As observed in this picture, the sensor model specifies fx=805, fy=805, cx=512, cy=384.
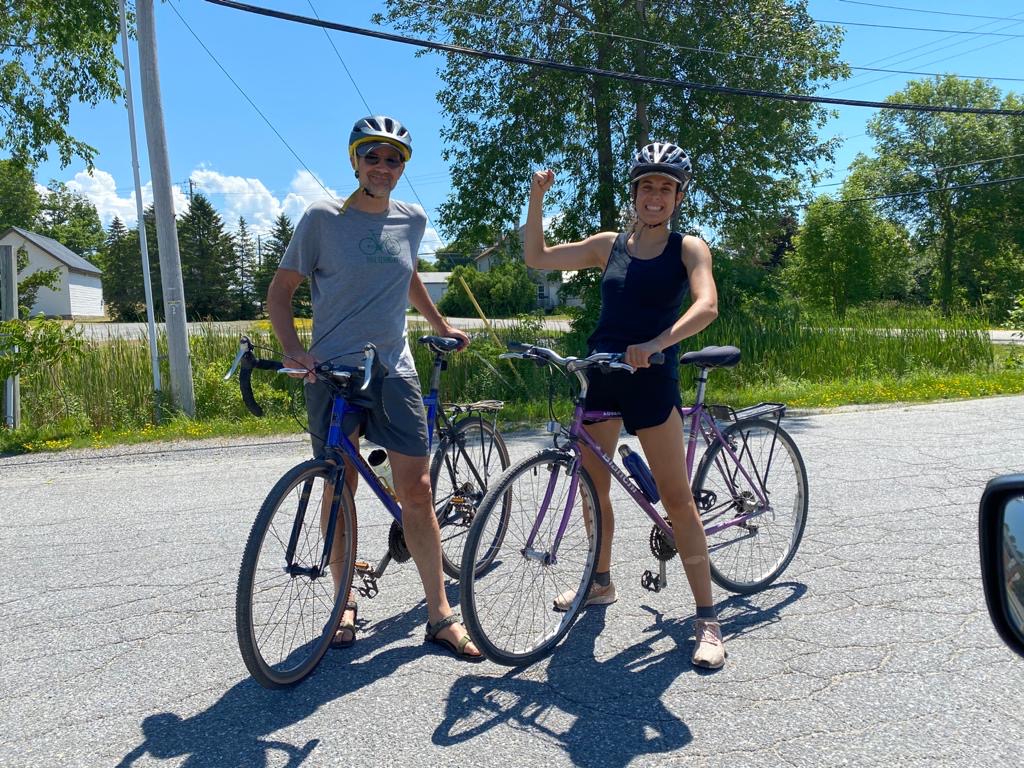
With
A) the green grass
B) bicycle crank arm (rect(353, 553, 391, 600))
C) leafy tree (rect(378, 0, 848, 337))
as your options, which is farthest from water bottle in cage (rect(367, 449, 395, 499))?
leafy tree (rect(378, 0, 848, 337))

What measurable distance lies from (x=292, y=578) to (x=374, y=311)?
3.76 ft

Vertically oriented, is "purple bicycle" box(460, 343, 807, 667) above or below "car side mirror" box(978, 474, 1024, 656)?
below

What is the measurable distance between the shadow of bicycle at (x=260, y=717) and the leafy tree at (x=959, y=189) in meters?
50.2

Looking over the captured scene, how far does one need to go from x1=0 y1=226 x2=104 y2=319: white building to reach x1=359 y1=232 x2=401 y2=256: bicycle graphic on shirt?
184ft

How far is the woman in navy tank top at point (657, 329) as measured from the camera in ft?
10.7

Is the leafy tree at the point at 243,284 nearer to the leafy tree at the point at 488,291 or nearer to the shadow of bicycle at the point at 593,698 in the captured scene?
the leafy tree at the point at 488,291

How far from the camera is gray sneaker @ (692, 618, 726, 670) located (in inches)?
127

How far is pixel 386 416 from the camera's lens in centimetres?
331

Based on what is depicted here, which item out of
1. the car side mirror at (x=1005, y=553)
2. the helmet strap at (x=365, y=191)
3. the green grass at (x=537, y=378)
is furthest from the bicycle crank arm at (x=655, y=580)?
the green grass at (x=537, y=378)

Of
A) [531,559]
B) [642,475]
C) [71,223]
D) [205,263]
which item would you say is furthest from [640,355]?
[71,223]

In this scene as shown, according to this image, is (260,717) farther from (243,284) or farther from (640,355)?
(243,284)

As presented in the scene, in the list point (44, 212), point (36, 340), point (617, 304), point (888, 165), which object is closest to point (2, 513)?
point (36, 340)

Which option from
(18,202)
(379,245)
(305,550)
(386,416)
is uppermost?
(18,202)

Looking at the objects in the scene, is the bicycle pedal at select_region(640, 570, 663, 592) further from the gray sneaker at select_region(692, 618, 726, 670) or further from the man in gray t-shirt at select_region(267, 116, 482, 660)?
the man in gray t-shirt at select_region(267, 116, 482, 660)
